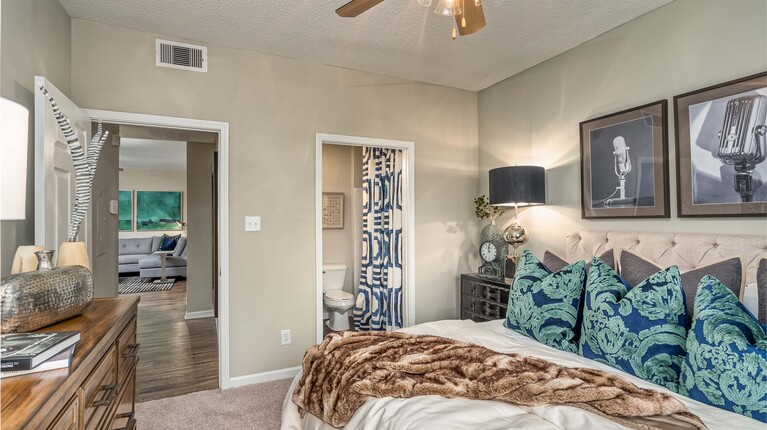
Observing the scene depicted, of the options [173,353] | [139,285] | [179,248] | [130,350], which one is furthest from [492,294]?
[179,248]

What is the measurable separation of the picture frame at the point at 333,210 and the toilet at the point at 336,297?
0.52m

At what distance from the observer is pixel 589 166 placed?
9.51 ft

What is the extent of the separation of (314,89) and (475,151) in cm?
177

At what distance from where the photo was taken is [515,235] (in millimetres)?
3352

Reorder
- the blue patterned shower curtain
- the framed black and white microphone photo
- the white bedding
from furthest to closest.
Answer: the blue patterned shower curtain < the framed black and white microphone photo < the white bedding

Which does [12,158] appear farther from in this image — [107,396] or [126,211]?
[126,211]

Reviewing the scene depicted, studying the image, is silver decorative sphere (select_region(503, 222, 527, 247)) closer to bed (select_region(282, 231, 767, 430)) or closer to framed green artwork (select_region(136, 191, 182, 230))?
bed (select_region(282, 231, 767, 430))

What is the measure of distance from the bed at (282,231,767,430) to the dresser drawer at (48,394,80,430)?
0.87m

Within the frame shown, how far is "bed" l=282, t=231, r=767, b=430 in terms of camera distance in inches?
51.1

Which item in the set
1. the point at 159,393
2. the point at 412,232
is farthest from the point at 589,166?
the point at 159,393

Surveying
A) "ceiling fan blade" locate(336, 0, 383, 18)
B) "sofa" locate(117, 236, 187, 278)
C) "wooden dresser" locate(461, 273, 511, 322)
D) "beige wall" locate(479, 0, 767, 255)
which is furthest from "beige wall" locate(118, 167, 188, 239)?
"ceiling fan blade" locate(336, 0, 383, 18)

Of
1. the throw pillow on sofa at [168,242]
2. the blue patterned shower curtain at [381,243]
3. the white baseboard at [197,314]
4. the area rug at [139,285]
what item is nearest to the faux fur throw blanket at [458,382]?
the blue patterned shower curtain at [381,243]

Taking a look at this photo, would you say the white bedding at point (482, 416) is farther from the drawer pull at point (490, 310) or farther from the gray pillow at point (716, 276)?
the drawer pull at point (490, 310)

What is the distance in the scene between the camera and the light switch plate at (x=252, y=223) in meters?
3.10
